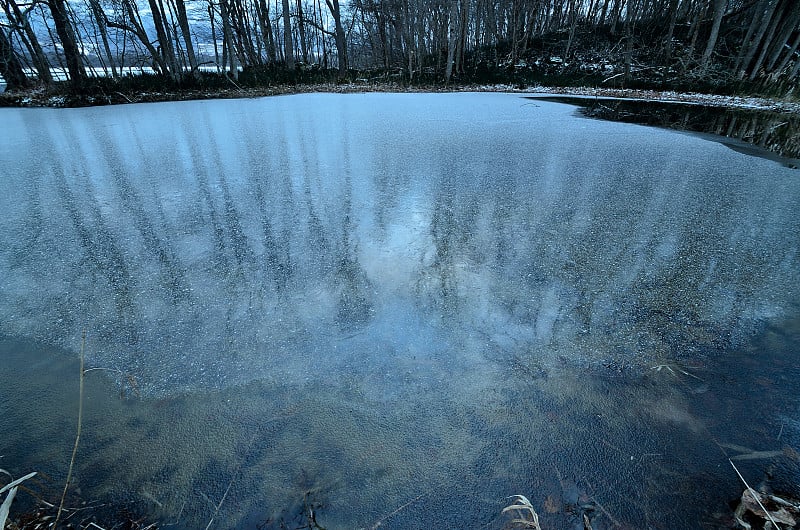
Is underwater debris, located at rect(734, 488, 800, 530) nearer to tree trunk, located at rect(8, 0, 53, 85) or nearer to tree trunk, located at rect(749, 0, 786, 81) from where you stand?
tree trunk, located at rect(8, 0, 53, 85)

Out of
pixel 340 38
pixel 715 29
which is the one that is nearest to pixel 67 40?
pixel 340 38

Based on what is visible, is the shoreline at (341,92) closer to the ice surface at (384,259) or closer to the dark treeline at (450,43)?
the dark treeline at (450,43)

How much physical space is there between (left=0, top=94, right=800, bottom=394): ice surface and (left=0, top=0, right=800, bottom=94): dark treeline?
932 cm

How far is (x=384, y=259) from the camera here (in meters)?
2.17

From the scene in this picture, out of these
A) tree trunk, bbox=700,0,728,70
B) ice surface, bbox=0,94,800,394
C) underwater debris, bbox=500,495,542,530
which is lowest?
underwater debris, bbox=500,495,542,530

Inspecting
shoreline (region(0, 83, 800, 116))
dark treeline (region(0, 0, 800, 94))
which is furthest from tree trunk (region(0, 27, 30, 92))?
shoreline (region(0, 83, 800, 116))

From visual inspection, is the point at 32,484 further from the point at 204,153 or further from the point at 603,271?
the point at 204,153

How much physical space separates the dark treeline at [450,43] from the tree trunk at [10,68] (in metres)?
0.03

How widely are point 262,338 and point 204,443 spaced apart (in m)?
0.48

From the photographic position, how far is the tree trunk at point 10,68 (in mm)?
9891

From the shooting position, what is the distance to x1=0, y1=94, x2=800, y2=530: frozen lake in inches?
43.1

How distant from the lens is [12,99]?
9.03 metres

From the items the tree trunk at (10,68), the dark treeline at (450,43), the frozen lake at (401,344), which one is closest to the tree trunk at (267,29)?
the dark treeline at (450,43)

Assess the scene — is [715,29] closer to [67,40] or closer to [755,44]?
[755,44]
